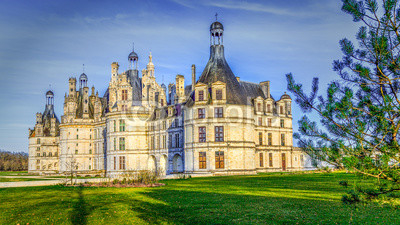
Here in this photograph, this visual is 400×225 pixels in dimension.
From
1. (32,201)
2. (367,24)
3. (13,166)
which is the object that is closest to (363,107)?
(367,24)

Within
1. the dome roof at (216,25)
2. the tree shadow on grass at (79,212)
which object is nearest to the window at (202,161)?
the dome roof at (216,25)

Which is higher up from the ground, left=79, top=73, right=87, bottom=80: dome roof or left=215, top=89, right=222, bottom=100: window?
left=79, top=73, right=87, bottom=80: dome roof

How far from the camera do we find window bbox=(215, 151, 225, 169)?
4651 cm

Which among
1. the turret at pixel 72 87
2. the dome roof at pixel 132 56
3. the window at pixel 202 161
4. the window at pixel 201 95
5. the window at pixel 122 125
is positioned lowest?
the window at pixel 202 161

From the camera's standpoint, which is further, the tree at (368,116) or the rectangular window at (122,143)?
the rectangular window at (122,143)

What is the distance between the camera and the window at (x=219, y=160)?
46506 millimetres

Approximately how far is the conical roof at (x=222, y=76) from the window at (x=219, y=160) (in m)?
6.44

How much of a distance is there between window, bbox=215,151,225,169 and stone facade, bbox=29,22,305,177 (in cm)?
12

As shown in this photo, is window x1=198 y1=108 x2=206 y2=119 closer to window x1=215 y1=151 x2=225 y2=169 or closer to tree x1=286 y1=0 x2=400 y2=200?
window x1=215 y1=151 x2=225 y2=169

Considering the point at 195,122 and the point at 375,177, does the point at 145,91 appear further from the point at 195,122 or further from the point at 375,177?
the point at 375,177

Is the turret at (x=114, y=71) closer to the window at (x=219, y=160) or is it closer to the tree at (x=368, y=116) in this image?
the window at (x=219, y=160)

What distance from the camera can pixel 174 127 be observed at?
55906mm

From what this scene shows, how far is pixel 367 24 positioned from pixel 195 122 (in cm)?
3895

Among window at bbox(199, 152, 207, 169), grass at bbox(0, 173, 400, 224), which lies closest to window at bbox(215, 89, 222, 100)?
window at bbox(199, 152, 207, 169)
